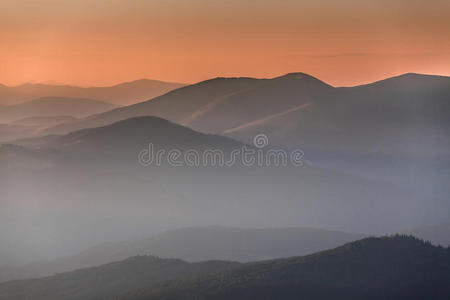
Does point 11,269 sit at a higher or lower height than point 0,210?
lower

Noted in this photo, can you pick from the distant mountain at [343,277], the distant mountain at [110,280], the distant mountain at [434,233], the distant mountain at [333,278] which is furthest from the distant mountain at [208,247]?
the distant mountain at [343,277]

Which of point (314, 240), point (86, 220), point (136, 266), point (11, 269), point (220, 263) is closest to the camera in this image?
point (220, 263)

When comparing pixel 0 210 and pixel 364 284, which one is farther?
pixel 0 210

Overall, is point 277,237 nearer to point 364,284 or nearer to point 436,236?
point 436,236

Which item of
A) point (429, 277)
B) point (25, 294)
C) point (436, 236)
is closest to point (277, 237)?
point (436, 236)

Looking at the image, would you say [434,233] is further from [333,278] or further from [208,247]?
[333,278]

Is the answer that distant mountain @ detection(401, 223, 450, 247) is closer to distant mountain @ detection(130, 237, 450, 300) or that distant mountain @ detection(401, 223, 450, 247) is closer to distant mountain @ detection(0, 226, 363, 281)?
distant mountain @ detection(0, 226, 363, 281)

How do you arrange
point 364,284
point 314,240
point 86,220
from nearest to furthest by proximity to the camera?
1. point 364,284
2. point 314,240
3. point 86,220

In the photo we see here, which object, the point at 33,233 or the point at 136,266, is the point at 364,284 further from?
the point at 33,233
